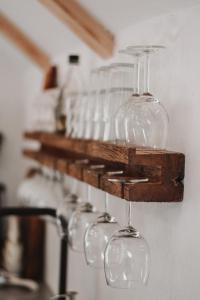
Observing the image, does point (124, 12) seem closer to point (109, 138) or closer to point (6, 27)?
point (109, 138)

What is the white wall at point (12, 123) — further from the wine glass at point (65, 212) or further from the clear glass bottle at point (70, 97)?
the wine glass at point (65, 212)

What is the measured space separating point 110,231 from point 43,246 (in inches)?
71.1

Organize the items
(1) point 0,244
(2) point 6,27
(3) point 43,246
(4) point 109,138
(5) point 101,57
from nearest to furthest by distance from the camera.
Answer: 1. (4) point 109,138
2. (5) point 101,57
3. (2) point 6,27
4. (3) point 43,246
5. (1) point 0,244

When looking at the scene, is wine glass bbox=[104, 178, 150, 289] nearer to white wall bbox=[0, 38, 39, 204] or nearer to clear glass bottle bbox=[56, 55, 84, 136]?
clear glass bottle bbox=[56, 55, 84, 136]

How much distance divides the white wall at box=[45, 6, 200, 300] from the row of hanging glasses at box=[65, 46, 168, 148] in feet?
0.17

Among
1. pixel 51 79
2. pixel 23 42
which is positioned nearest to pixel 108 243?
pixel 51 79

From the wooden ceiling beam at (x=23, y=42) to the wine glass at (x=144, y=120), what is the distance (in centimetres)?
158

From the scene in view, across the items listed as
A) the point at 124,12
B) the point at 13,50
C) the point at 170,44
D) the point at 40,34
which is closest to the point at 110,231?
the point at 170,44

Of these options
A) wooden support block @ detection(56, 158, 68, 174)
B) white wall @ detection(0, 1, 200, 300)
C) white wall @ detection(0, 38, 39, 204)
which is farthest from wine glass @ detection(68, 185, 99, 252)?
white wall @ detection(0, 38, 39, 204)

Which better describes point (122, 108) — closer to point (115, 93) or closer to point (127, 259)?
point (115, 93)

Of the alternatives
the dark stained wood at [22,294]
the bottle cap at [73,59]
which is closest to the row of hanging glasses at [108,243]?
the bottle cap at [73,59]

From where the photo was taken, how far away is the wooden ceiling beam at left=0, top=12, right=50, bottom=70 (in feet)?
10.1

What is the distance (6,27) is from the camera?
3111 mm


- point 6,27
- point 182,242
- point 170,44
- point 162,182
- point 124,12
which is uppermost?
point 6,27
